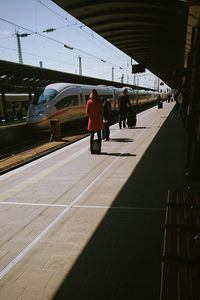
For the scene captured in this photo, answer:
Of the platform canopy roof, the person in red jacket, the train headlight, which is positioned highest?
the platform canopy roof

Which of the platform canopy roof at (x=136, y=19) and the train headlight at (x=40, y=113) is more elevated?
the platform canopy roof at (x=136, y=19)

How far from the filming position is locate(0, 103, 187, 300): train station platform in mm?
3201

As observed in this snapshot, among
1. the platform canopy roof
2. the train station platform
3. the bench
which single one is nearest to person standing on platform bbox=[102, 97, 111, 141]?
the platform canopy roof

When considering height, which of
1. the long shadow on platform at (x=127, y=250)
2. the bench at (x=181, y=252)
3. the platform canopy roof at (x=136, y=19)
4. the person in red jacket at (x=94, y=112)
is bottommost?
the long shadow on platform at (x=127, y=250)

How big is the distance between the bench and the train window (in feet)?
48.1

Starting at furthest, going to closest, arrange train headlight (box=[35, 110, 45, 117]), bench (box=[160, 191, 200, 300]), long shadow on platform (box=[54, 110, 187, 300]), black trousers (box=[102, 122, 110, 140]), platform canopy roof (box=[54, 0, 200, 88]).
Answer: train headlight (box=[35, 110, 45, 117])
black trousers (box=[102, 122, 110, 140])
platform canopy roof (box=[54, 0, 200, 88])
long shadow on platform (box=[54, 110, 187, 300])
bench (box=[160, 191, 200, 300])

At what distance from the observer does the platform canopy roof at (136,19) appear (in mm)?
7574

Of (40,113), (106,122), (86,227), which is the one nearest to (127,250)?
(86,227)

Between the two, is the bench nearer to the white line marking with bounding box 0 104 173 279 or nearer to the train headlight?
the white line marking with bounding box 0 104 173 279

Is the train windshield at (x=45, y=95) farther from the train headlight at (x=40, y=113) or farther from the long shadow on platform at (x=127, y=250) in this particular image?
the long shadow on platform at (x=127, y=250)

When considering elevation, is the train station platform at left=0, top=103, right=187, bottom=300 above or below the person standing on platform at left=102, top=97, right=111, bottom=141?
below

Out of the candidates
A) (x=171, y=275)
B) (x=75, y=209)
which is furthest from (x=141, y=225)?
(x=171, y=275)

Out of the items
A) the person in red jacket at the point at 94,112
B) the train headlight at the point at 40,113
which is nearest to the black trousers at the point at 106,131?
the person in red jacket at the point at 94,112

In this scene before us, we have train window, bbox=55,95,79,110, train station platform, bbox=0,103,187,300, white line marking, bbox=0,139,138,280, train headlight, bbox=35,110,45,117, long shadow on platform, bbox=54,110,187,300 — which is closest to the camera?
long shadow on platform, bbox=54,110,187,300
